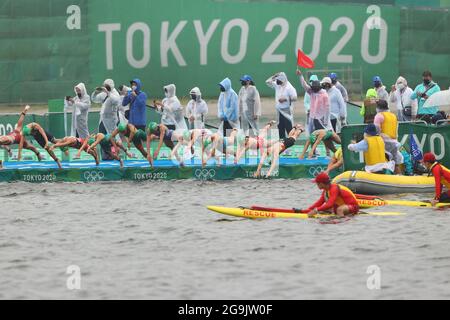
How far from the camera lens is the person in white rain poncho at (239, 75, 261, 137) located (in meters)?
30.8

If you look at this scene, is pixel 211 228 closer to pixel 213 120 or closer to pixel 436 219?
pixel 436 219

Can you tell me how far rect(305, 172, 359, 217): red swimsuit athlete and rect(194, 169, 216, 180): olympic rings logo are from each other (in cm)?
719

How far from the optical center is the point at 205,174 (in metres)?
28.6

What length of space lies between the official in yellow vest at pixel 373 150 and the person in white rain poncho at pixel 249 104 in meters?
6.24

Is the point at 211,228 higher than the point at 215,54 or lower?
lower

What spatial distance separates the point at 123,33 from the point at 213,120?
372cm

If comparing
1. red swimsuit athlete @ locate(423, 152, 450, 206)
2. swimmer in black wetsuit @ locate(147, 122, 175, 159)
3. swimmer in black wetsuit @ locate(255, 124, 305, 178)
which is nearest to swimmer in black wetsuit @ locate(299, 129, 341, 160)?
swimmer in black wetsuit @ locate(255, 124, 305, 178)

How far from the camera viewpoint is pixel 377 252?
1873cm

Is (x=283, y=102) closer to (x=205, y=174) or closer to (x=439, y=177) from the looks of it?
(x=205, y=174)

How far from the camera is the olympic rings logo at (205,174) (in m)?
28.6

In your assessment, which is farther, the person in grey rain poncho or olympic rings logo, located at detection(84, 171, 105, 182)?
the person in grey rain poncho

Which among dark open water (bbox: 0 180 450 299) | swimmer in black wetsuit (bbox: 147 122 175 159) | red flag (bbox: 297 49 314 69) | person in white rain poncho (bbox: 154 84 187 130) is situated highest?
red flag (bbox: 297 49 314 69)

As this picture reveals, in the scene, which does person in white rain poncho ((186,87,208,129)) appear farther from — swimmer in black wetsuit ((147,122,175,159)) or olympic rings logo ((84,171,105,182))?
olympic rings logo ((84,171,105,182))
